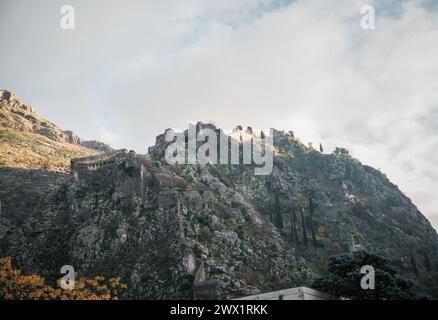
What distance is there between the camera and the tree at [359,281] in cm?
5391

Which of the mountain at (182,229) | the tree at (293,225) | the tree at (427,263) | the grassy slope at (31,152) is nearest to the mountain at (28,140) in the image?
the grassy slope at (31,152)

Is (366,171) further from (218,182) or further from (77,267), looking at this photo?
(77,267)

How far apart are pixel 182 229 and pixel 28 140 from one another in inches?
4275

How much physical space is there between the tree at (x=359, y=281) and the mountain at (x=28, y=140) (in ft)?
341

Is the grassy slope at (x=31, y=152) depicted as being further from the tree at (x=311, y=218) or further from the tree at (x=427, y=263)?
the tree at (x=427, y=263)

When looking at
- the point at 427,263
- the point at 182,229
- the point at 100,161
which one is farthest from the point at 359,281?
the point at 100,161

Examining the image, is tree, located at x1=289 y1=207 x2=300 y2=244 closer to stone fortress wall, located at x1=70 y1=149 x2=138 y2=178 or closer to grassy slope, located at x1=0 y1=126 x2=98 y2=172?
stone fortress wall, located at x1=70 y1=149 x2=138 y2=178

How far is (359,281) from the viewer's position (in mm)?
54875

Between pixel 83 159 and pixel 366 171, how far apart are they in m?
105

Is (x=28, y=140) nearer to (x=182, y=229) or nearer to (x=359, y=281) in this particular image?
(x=182, y=229)

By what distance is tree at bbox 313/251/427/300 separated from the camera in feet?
177

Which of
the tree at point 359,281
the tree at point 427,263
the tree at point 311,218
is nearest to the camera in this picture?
the tree at point 359,281

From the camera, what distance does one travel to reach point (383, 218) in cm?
12731
